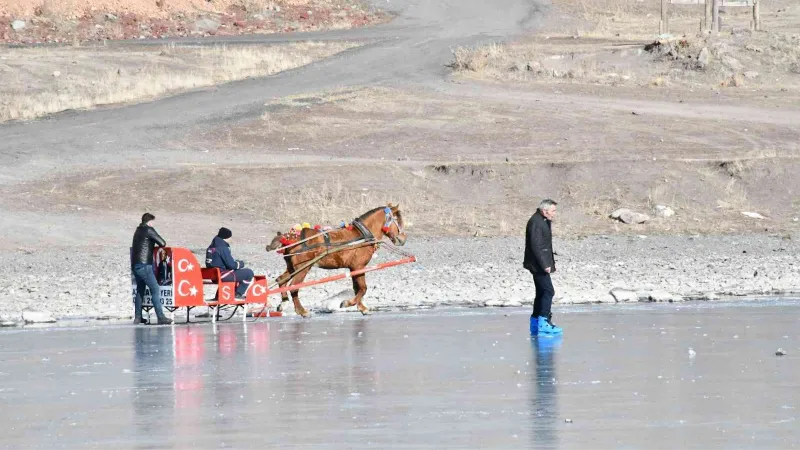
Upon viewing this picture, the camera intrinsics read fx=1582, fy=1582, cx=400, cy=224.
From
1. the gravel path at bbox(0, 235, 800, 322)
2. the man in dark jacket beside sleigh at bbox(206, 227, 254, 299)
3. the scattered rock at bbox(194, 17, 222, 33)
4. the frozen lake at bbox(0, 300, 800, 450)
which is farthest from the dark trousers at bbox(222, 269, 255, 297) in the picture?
the scattered rock at bbox(194, 17, 222, 33)

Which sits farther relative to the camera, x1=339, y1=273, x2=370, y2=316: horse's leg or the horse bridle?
the horse bridle

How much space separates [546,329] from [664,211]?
15.3 meters

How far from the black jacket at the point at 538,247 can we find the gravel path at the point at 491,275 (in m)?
4.64

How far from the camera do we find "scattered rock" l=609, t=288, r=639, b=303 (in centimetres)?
2328

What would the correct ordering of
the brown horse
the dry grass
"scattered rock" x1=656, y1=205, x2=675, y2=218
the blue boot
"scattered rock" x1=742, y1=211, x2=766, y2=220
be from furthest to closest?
1. the dry grass
2. "scattered rock" x1=742, y1=211, x2=766, y2=220
3. "scattered rock" x1=656, y1=205, x2=675, y2=218
4. the brown horse
5. the blue boot

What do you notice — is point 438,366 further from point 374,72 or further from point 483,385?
point 374,72

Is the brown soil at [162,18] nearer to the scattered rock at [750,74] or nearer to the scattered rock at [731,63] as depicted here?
the scattered rock at [731,63]

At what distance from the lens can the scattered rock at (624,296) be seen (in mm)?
23281

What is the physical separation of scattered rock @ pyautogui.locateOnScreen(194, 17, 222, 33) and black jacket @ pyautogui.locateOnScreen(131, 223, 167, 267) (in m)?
44.1

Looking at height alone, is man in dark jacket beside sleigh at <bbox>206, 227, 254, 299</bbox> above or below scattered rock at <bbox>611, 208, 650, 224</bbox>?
below

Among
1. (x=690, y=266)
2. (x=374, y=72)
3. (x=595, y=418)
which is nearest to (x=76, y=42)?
(x=374, y=72)

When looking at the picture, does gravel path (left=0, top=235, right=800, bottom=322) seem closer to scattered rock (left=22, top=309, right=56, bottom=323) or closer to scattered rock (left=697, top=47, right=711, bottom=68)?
scattered rock (left=22, top=309, right=56, bottom=323)

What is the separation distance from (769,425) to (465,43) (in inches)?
1819

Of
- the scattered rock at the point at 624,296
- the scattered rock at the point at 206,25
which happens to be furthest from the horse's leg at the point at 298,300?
the scattered rock at the point at 206,25
